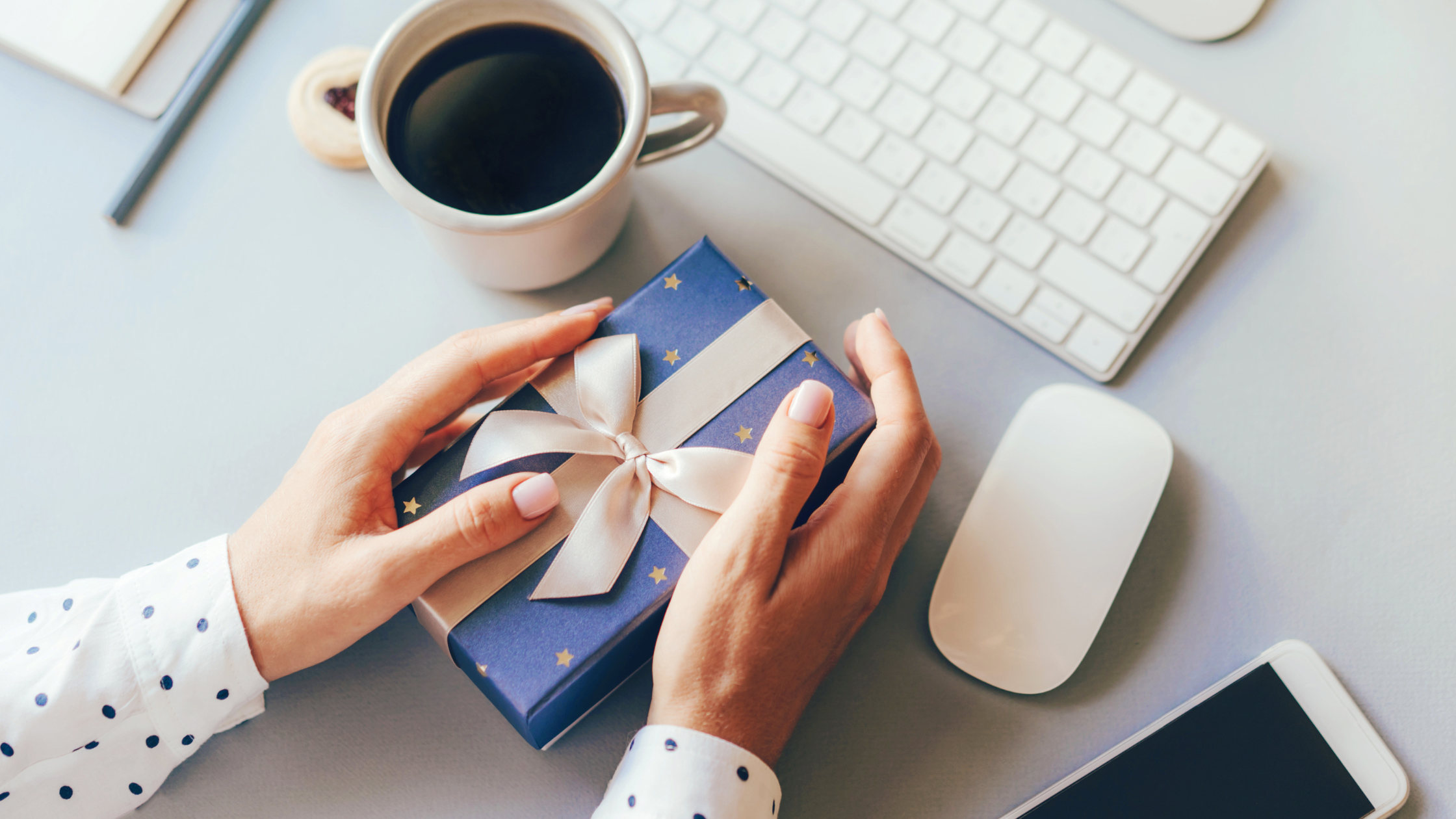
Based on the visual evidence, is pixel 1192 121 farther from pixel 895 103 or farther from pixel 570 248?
pixel 570 248

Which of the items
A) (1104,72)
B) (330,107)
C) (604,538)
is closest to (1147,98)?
(1104,72)

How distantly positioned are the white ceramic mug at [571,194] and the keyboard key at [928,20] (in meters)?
0.23

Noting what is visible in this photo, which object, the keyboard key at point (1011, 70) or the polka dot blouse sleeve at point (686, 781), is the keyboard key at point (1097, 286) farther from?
the polka dot blouse sleeve at point (686, 781)

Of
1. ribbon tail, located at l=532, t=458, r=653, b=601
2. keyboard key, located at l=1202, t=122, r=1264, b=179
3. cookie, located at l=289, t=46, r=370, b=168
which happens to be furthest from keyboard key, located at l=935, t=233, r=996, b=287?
cookie, located at l=289, t=46, r=370, b=168

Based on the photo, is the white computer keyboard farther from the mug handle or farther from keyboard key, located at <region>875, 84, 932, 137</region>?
the mug handle

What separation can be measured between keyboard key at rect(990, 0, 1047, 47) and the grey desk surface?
68 mm

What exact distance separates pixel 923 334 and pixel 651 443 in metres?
0.27

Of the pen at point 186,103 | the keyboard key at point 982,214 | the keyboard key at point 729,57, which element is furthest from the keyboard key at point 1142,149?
the pen at point 186,103

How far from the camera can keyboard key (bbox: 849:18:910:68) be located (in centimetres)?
68

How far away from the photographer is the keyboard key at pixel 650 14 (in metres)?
→ 0.68

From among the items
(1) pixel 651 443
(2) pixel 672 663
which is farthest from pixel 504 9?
(2) pixel 672 663

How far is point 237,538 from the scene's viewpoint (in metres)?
0.55

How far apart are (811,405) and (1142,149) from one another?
0.39m

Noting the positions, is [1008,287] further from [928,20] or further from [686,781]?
[686,781]
